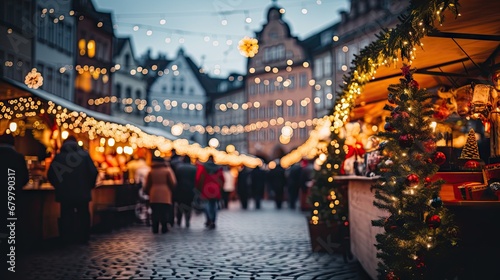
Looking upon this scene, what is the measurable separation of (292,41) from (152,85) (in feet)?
61.0

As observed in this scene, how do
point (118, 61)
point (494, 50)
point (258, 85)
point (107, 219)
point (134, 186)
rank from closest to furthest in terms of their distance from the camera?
point (494, 50)
point (107, 219)
point (134, 186)
point (118, 61)
point (258, 85)

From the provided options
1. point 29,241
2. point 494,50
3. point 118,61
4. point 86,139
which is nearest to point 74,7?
point 118,61

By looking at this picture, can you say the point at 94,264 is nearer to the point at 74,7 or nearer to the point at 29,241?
the point at 29,241

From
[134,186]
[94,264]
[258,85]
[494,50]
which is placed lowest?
[94,264]

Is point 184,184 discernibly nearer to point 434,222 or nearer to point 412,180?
point 412,180

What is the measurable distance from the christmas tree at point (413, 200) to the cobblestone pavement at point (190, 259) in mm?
2446

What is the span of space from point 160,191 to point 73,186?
127 inches

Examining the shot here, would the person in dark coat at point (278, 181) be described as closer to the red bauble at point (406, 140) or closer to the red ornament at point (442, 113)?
the red ornament at point (442, 113)

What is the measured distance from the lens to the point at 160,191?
55.9 feet

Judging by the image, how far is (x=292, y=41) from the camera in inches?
2704

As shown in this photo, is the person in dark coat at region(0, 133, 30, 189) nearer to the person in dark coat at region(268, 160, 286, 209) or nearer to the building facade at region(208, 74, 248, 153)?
the person in dark coat at region(268, 160, 286, 209)

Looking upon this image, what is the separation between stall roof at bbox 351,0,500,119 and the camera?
7718mm

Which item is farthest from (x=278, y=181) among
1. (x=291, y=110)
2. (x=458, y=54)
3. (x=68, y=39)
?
(x=291, y=110)

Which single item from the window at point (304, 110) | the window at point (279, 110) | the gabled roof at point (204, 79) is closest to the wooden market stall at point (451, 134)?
the window at point (304, 110)
